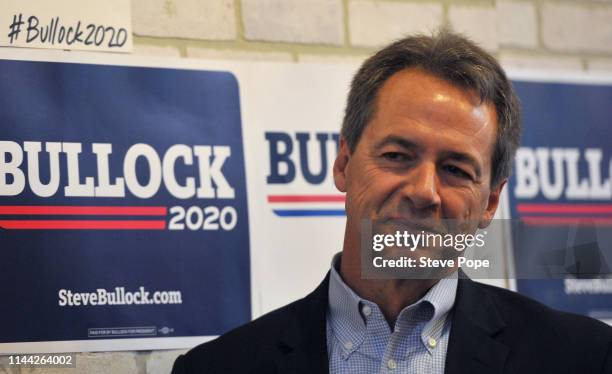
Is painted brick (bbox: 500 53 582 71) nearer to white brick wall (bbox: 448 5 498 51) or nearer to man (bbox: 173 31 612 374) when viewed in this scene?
white brick wall (bbox: 448 5 498 51)

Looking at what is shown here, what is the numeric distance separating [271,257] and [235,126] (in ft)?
1.02

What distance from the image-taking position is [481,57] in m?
2.21

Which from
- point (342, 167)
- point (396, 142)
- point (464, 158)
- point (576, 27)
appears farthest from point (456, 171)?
point (576, 27)

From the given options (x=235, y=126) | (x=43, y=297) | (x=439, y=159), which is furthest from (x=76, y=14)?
(x=439, y=159)

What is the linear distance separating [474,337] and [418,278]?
151mm

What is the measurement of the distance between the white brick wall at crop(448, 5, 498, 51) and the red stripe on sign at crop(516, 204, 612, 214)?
1.36ft

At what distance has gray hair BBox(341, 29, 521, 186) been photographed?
2189 mm

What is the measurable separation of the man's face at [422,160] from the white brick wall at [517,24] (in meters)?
0.80

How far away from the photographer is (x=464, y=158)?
7.02 feet

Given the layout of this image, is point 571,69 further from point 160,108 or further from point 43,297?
point 43,297

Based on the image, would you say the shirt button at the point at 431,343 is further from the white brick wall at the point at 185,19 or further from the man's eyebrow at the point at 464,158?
the white brick wall at the point at 185,19

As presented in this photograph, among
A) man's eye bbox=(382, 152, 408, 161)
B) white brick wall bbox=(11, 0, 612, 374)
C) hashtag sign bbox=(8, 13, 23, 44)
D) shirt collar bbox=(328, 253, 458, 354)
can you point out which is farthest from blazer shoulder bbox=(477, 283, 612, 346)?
hashtag sign bbox=(8, 13, 23, 44)

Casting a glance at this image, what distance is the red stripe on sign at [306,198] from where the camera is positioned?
2.58 meters

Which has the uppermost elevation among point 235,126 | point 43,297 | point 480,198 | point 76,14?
point 76,14
